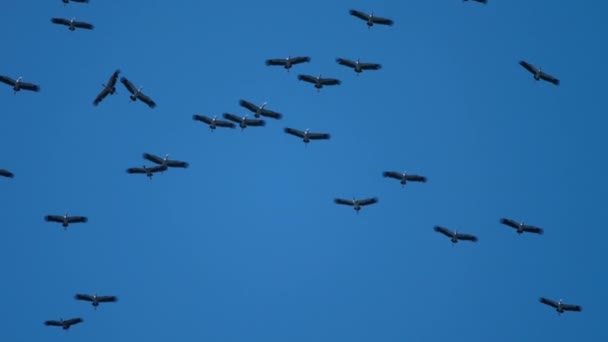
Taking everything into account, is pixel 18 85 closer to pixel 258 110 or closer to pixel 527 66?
pixel 258 110

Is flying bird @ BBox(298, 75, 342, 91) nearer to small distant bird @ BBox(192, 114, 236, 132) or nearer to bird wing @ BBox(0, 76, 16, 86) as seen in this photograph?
small distant bird @ BBox(192, 114, 236, 132)

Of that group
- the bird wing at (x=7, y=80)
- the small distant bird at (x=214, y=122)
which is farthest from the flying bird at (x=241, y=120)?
the bird wing at (x=7, y=80)

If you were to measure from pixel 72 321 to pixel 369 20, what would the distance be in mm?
35368

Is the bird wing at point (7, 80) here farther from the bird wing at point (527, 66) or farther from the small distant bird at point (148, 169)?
the bird wing at point (527, 66)

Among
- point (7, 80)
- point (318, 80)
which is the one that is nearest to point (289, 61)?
point (318, 80)

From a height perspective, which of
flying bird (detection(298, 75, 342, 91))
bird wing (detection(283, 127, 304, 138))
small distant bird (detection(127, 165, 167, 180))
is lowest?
small distant bird (detection(127, 165, 167, 180))

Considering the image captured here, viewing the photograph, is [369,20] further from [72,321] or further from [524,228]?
[72,321]

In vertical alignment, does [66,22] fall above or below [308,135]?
above

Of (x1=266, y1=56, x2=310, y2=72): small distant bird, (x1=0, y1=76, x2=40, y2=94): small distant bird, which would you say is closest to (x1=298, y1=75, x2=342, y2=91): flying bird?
(x1=266, y1=56, x2=310, y2=72): small distant bird

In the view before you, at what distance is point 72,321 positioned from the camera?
89.9m

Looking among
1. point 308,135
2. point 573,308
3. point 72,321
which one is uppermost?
point 308,135

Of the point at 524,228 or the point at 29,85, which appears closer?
the point at 29,85

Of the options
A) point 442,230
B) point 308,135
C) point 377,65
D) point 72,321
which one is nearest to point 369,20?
point 377,65

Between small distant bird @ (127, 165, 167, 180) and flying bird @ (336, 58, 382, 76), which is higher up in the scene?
flying bird @ (336, 58, 382, 76)
